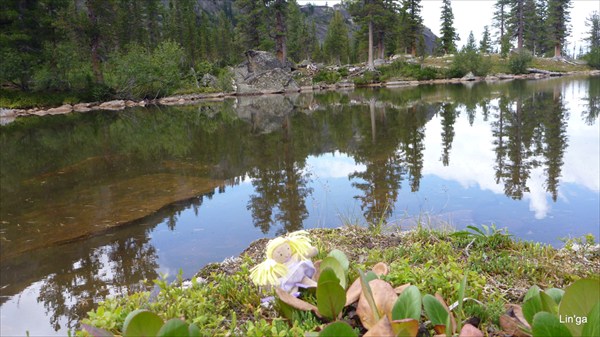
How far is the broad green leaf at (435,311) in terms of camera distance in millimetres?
1778

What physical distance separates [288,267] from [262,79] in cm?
4205

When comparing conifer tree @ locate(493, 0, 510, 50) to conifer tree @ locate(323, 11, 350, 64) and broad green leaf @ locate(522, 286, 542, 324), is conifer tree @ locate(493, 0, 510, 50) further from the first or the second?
broad green leaf @ locate(522, 286, 542, 324)

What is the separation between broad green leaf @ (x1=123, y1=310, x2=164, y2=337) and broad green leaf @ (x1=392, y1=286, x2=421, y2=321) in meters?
0.95

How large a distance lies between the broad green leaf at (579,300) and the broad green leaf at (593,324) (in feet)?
0.46

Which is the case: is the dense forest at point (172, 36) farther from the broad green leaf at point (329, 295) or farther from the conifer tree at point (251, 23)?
the broad green leaf at point (329, 295)

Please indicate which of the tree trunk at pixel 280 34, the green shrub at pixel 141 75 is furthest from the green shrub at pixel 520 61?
the green shrub at pixel 141 75

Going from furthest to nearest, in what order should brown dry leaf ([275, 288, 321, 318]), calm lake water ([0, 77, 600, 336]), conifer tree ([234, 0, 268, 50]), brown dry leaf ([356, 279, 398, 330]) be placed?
conifer tree ([234, 0, 268, 50]) < calm lake water ([0, 77, 600, 336]) < brown dry leaf ([275, 288, 321, 318]) < brown dry leaf ([356, 279, 398, 330])

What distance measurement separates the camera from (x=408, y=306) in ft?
5.84

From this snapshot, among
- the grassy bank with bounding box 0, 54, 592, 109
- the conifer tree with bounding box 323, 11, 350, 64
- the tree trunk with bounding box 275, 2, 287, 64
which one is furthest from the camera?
the conifer tree with bounding box 323, 11, 350, 64

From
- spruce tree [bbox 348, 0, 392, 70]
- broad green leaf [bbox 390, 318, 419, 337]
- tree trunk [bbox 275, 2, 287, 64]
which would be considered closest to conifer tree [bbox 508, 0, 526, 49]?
spruce tree [bbox 348, 0, 392, 70]

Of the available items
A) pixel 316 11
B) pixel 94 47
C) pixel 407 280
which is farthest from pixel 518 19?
pixel 316 11

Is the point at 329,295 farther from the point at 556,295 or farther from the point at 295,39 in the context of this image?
the point at 295,39

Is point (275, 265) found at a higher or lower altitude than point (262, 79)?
lower

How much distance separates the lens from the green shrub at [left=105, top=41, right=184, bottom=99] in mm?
35500
